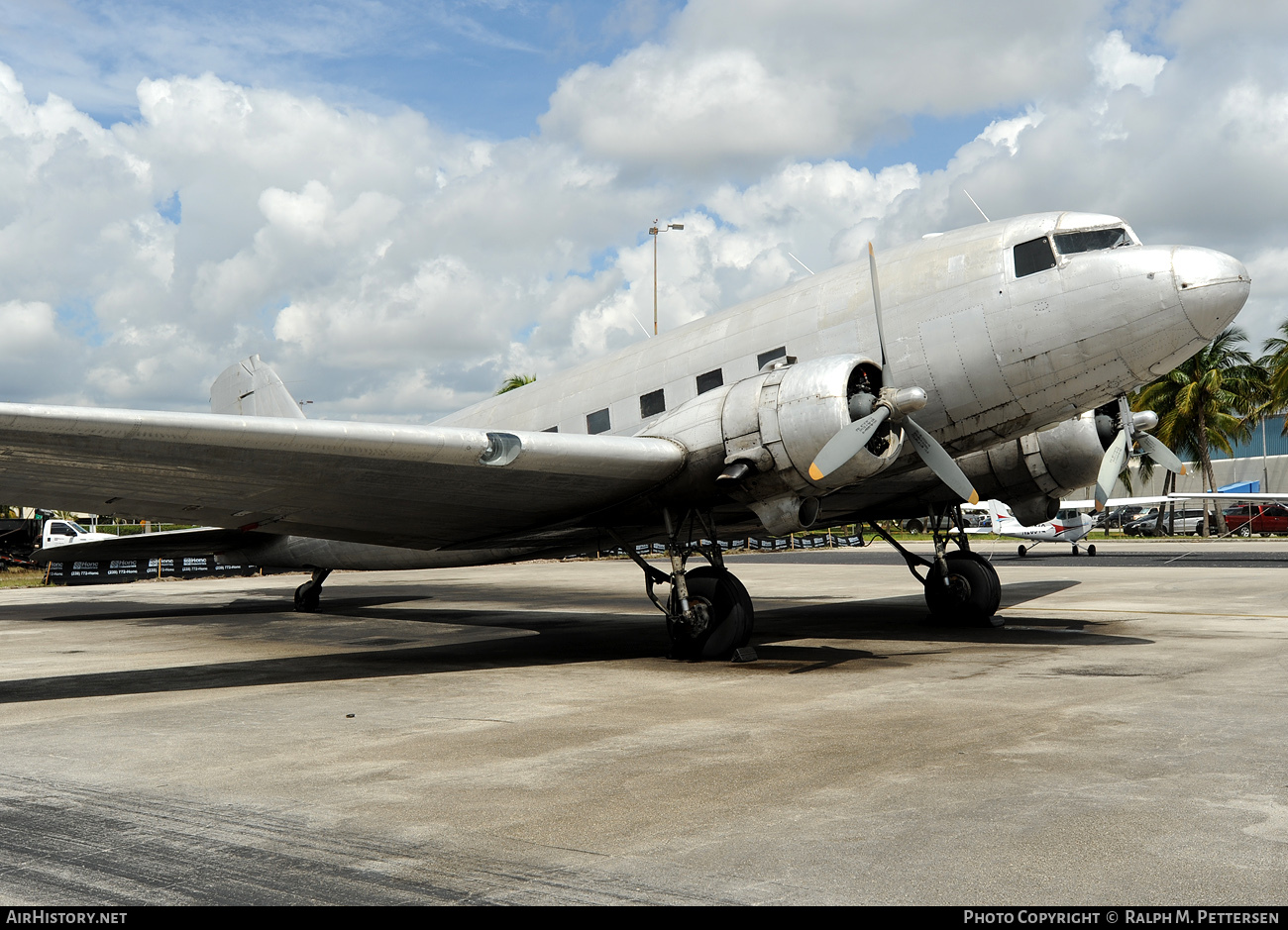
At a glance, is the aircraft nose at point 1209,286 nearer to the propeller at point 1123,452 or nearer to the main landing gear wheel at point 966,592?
the propeller at point 1123,452

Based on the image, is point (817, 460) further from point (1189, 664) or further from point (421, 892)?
point (421, 892)

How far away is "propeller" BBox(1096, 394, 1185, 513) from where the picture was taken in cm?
1246

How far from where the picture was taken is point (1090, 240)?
10.9 metres

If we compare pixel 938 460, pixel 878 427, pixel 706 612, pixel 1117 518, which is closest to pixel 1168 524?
pixel 1117 518

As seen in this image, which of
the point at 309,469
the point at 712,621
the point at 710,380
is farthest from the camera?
the point at 710,380

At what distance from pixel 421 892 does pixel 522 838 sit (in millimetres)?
802

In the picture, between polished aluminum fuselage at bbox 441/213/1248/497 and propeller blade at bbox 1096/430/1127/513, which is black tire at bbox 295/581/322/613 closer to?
polished aluminum fuselage at bbox 441/213/1248/497

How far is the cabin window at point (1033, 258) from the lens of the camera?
10.9m

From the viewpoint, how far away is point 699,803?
5289 mm

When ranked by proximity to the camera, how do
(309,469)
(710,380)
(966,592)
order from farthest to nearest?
1. (966,592)
2. (710,380)
3. (309,469)

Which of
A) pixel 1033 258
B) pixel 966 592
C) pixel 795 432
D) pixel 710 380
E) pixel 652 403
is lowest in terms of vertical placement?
pixel 966 592

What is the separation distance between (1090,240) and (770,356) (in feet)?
12.6

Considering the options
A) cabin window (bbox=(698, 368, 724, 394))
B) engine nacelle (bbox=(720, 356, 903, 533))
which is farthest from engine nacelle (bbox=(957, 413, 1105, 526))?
engine nacelle (bbox=(720, 356, 903, 533))

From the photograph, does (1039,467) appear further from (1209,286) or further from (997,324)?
(1209,286)
